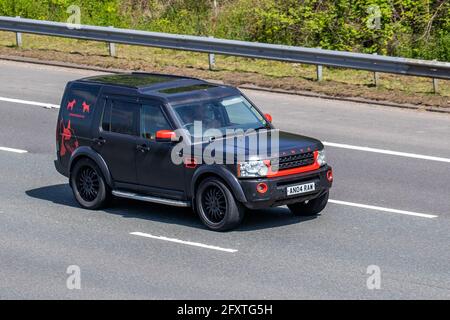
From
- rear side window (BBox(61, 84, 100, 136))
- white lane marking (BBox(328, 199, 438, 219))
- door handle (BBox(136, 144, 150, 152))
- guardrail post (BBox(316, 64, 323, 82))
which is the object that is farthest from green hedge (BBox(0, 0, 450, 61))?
door handle (BBox(136, 144, 150, 152))

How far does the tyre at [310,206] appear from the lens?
589 inches

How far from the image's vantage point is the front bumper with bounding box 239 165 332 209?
14000 mm

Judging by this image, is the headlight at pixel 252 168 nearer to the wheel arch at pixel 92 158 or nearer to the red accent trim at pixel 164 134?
the red accent trim at pixel 164 134

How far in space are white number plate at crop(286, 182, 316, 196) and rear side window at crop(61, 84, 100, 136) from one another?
3103mm

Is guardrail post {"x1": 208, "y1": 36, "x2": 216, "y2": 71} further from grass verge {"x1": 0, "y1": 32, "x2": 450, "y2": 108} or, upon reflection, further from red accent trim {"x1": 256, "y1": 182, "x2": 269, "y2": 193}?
red accent trim {"x1": 256, "y1": 182, "x2": 269, "y2": 193}

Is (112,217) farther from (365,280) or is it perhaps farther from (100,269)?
(365,280)

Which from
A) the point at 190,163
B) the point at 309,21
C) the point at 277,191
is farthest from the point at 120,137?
the point at 309,21

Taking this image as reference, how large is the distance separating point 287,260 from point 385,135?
7.28m

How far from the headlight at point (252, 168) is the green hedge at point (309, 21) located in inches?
491

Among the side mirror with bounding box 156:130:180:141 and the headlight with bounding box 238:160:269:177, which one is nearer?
the headlight with bounding box 238:160:269:177

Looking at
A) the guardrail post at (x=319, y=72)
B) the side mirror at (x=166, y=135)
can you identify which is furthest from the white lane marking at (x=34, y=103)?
the side mirror at (x=166, y=135)

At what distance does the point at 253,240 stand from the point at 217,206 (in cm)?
Answer: 67

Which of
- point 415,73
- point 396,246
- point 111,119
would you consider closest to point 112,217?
point 111,119
